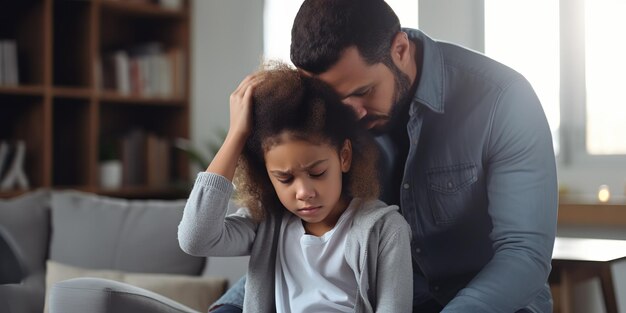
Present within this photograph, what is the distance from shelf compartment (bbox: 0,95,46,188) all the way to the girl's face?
2.52 metres

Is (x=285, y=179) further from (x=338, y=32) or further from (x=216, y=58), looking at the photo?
(x=216, y=58)

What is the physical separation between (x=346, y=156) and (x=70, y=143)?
2.75 m

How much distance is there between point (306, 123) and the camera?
1.29 m

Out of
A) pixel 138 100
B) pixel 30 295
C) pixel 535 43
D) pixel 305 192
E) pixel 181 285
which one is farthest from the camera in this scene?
pixel 138 100

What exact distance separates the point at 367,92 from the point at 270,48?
2.26 meters

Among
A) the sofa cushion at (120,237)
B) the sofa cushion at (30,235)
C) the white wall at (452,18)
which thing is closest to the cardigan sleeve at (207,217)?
the white wall at (452,18)

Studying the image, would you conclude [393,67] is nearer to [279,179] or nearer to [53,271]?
[279,179]

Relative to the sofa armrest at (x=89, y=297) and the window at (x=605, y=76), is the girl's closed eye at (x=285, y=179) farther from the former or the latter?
the window at (x=605, y=76)

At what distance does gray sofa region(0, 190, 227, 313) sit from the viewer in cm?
218

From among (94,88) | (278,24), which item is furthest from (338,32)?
(94,88)

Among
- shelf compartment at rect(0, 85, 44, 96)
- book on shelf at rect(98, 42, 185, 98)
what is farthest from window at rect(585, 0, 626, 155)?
shelf compartment at rect(0, 85, 44, 96)

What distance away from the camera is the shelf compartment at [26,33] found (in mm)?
3596

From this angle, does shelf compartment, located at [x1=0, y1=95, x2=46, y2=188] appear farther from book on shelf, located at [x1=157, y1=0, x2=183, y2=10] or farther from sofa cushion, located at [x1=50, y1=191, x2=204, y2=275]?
sofa cushion, located at [x1=50, y1=191, x2=204, y2=275]

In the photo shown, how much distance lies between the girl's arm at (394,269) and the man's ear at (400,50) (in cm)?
24
